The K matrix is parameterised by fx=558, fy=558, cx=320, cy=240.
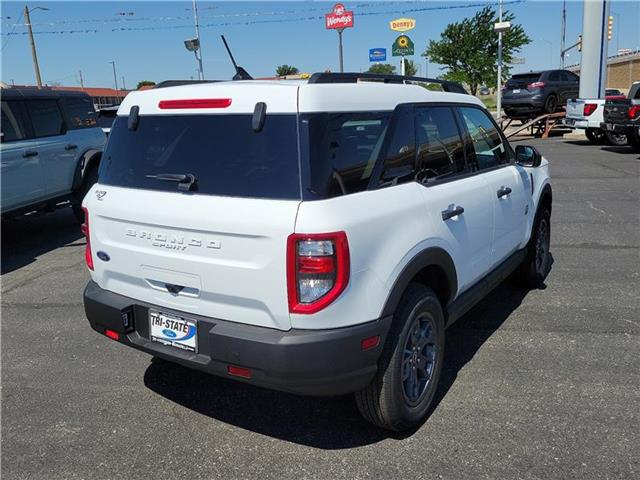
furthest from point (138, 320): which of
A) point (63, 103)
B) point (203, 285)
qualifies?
point (63, 103)

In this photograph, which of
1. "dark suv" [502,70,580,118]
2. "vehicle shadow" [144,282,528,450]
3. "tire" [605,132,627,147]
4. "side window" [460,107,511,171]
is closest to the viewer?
"vehicle shadow" [144,282,528,450]

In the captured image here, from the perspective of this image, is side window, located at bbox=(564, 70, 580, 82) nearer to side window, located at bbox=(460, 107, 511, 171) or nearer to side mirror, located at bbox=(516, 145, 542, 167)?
side mirror, located at bbox=(516, 145, 542, 167)

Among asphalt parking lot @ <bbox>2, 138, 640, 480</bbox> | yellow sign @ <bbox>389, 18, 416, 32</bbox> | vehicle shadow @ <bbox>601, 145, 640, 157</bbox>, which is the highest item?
yellow sign @ <bbox>389, 18, 416, 32</bbox>

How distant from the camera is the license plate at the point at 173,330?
2.71m

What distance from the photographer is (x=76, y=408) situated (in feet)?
11.0

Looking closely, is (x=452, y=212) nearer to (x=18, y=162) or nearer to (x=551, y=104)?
(x=18, y=162)

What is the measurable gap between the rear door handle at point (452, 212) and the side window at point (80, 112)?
269 inches

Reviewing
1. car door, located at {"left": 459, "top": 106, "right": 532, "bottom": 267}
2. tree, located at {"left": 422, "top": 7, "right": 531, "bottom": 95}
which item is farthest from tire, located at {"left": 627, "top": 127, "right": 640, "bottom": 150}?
tree, located at {"left": 422, "top": 7, "right": 531, "bottom": 95}

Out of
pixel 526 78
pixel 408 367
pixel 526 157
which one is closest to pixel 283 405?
pixel 408 367

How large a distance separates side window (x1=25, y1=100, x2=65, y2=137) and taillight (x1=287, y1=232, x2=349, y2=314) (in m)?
6.43

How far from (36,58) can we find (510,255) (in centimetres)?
3888

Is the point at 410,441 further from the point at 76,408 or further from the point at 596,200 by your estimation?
the point at 596,200

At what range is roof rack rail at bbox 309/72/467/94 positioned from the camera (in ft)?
8.88

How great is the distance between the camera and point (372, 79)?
3.19 m
